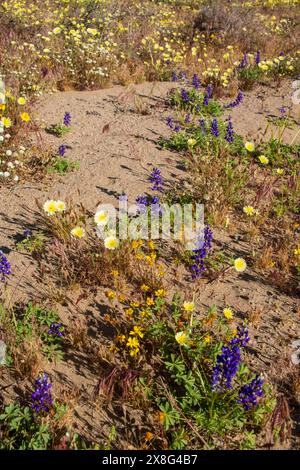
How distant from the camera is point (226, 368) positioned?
2793 millimetres

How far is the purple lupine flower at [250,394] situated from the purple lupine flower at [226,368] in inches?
4.3

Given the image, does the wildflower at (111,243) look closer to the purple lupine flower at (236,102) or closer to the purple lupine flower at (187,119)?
the purple lupine flower at (187,119)

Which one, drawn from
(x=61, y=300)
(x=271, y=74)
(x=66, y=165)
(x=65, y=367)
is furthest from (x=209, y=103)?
(x=65, y=367)

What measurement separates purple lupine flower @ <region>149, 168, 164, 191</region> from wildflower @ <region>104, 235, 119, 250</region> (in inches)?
50.7

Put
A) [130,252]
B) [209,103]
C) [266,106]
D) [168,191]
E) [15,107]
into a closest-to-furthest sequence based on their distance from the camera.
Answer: [130,252] < [168,191] < [15,107] < [209,103] < [266,106]

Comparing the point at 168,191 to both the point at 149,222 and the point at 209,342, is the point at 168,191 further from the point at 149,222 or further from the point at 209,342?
the point at 209,342

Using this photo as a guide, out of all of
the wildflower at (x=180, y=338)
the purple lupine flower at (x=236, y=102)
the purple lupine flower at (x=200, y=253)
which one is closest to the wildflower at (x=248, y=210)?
the purple lupine flower at (x=200, y=253)

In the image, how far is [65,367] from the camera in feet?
10.7

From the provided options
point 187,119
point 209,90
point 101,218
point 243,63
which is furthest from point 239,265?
point 243,63

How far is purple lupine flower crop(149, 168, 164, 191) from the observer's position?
16.5 ft

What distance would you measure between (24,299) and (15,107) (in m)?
3.33

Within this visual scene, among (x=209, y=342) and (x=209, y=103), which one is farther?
(x=209, y=103)

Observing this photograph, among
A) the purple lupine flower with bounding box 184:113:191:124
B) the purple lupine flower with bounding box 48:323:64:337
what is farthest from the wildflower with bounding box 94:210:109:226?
the purple lupine flower with bounding box 184:113:191:124

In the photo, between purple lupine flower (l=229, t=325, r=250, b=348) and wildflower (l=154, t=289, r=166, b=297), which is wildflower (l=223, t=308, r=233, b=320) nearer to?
purple lupine flower (l=229, t=325, r=250, b=348)
